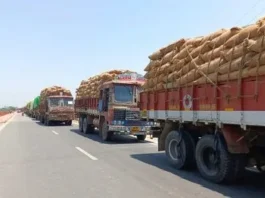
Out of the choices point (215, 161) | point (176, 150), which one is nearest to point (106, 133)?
point (176, 150)

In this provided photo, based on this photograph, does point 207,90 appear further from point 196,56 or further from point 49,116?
point 49,116

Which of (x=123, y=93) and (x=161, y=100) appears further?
(x=123, y=93)

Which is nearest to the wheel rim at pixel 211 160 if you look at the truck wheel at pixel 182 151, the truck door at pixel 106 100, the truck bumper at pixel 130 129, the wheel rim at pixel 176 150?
the truck wheel at pixel 182 151

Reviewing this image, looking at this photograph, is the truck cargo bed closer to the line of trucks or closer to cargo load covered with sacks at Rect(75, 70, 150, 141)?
the line of trucks

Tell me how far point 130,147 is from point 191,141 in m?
5.75

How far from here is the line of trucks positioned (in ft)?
23.5

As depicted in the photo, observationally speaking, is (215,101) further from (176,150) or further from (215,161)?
(176,150)

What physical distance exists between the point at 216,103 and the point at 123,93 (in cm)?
956

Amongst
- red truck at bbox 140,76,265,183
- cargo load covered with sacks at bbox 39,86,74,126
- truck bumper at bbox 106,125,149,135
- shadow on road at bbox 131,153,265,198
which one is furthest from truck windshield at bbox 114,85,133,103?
cargo load covered with sacks at bbox 39,86,74,126

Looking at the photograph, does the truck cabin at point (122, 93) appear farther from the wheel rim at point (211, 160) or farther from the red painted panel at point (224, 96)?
the wheel rim at point (211, 160)

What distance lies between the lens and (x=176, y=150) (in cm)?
1012

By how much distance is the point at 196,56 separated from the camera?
30.4 feet

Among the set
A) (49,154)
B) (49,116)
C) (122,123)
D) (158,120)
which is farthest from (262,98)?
(49,116)

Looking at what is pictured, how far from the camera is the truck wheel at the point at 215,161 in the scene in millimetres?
7746
